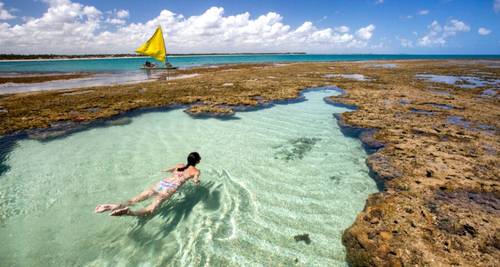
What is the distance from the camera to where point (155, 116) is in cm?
1380

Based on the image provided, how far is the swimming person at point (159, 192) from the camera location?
4.89m

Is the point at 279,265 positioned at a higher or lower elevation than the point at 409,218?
lower

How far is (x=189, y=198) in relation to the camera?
6367mm

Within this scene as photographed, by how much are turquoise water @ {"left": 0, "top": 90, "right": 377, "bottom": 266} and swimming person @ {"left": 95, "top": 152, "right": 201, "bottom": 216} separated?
374 millimetres

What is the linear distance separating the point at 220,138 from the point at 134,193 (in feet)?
15.7

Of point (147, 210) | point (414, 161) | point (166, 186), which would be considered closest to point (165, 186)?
point (166, 186)

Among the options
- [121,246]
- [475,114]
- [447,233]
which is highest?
[475,114]

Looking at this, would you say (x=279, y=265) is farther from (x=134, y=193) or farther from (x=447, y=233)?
(x=134, y=193)

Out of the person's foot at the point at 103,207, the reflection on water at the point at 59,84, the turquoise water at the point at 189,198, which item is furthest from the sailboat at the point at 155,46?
the person's foot at the point at 103,207

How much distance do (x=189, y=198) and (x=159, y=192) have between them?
2.85 feet

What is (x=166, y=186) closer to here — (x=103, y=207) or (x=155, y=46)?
(x=103, y=207)

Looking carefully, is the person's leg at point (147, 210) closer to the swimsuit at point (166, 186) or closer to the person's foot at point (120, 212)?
the person's foot at point (120, 212)

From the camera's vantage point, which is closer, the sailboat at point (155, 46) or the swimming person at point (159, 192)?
the swimming person at point (159, 192)

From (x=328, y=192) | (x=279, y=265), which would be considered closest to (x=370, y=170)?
(x=328, y=192)
